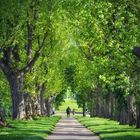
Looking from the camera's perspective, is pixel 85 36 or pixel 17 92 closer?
pixel 85 36

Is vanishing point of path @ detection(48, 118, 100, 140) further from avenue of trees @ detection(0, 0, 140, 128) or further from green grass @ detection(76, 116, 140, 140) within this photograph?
avenue of trees @ detection(0, 0, 140, 128)

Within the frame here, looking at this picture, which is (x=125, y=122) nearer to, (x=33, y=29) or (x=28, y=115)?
(x=28, y=115)

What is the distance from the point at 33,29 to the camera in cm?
4719

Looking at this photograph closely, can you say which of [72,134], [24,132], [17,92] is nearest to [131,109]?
[17,92]

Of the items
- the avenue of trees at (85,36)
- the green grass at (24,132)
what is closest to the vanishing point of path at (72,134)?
the green grass at (24,132)

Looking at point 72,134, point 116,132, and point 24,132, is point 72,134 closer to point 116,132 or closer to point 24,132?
point 116,132

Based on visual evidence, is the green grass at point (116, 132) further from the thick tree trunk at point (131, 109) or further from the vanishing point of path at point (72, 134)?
the thick tree trunk at point (131, 109)

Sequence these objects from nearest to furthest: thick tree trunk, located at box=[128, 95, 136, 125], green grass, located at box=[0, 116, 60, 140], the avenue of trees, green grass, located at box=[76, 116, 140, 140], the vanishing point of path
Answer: green grass, located at box=[0, 116, 60, 140]
green grass, located at box=[76, 116, 140, 140]
the vanishing point of path
the avenue of trees
thick tree trunk, located at box=[128, 95, 136, 125]

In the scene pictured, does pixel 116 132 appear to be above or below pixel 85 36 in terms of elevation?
below

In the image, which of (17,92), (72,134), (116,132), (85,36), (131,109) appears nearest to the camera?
(72,134)

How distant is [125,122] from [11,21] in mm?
19589

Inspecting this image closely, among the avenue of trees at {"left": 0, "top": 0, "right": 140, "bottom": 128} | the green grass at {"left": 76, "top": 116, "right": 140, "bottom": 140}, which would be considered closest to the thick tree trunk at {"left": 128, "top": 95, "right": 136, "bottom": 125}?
the avenue of trees at {"left": 0, "top": 0, "right": 140, "bottom": 128}

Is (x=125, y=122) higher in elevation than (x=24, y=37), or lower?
lower

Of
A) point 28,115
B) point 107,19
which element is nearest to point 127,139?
point 107,19
